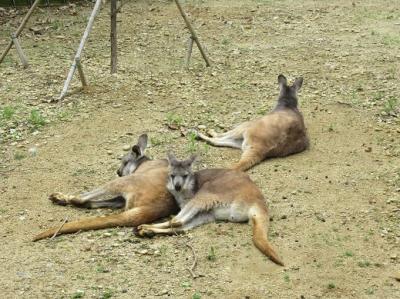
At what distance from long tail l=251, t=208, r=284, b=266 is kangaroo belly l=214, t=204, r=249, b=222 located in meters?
0.10

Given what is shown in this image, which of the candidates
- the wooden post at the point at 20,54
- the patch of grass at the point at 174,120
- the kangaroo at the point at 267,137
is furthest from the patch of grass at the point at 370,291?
the wooden post at the point at 20,54

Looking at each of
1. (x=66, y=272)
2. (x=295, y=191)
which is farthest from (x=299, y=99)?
(x=66, y=272)

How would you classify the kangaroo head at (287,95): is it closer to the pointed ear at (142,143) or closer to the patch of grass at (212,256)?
the pointed ear at (142,143)

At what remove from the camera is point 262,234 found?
17.1 ft

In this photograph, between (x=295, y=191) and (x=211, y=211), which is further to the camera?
(x=295, y=191)

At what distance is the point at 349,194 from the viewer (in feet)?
20.1

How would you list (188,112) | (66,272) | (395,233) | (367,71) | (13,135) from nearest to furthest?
(66,272) → (395,233) → (13,135) → (188,112) → (367,71)

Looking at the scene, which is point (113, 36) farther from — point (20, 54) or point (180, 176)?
point (180, 176)

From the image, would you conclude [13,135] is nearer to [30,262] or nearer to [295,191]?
[30,262]

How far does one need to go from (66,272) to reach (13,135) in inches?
116

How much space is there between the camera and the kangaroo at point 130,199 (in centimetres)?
546

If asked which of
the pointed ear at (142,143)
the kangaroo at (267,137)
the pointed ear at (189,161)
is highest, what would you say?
the pointed ear at (189,161)

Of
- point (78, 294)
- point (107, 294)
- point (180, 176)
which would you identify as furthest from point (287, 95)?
point (78, 294)

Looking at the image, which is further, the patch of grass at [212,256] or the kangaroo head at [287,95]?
the kangaroo head at [287,95]
